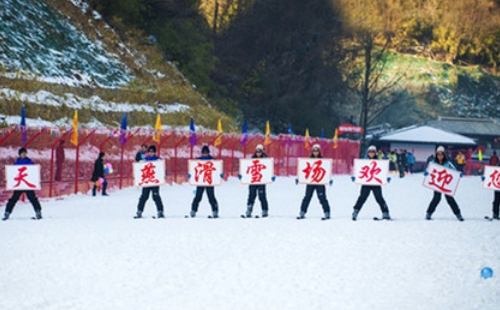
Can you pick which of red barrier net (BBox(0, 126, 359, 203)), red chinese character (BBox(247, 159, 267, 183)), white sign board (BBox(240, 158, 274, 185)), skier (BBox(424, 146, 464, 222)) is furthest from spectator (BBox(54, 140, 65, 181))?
skier (BBox(424, 146, 464, 222))

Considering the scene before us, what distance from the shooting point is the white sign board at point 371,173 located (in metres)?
20.9

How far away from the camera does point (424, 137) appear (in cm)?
7650

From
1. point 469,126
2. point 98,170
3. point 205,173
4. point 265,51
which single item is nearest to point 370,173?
point 205,173

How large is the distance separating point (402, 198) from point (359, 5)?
90.6 meters

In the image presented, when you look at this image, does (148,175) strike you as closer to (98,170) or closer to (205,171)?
(205,171)

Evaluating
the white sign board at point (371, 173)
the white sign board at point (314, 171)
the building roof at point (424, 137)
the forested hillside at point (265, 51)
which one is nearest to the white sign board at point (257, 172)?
the white sign board at point (314, 171)

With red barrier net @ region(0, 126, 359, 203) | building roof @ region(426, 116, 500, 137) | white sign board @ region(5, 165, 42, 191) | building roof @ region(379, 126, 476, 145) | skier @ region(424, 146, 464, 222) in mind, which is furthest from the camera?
building roof @ region(426, 116, 500, 137)

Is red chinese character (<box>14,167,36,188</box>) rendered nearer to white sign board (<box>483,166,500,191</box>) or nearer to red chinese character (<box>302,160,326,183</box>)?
red chinese character (<box>302,160,326,183</box>)

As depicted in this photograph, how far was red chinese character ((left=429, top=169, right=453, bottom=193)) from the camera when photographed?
2131 centimetres

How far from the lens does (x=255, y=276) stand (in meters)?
12.2

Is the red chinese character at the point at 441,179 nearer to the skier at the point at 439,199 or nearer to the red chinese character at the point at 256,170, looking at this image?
the skier at the point at 439,199

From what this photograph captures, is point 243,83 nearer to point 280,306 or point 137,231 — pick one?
point 137,231

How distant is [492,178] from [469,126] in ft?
234

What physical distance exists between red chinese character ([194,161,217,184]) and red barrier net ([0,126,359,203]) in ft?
20.2
